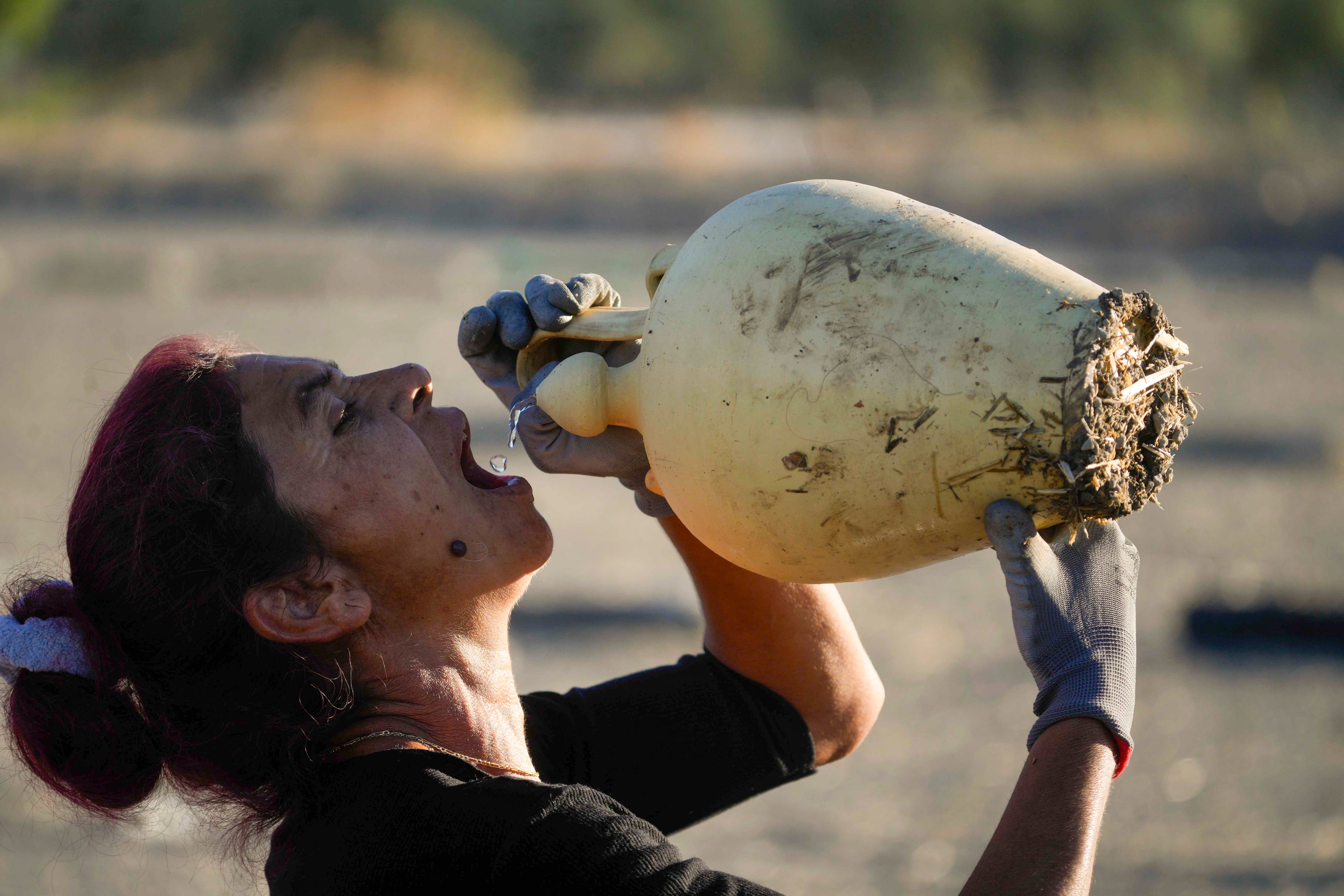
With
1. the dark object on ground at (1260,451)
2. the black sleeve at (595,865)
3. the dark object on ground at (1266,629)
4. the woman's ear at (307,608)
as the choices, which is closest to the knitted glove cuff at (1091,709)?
the black sleeve at (595,865)

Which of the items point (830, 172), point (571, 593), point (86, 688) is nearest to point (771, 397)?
point (86, 688)

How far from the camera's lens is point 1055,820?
57.9 inches

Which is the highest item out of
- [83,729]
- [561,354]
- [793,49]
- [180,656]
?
[793,49]

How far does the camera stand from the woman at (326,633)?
58.7 inches

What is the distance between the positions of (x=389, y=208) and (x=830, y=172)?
4841mm

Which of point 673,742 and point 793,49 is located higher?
point 793,49

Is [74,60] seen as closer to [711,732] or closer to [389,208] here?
[389,208]

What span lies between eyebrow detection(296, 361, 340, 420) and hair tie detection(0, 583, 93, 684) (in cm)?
43

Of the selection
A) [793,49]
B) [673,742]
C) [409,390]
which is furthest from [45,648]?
[793,49]

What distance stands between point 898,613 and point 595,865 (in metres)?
3.84

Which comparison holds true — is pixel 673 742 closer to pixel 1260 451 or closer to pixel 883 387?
pixel 883 387

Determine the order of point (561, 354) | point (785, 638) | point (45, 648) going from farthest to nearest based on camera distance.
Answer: point (785, 638) < point (561, 354) < point (45, 648)

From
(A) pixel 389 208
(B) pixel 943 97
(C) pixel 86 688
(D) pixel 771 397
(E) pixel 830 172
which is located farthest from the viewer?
(B) pixel 943 97

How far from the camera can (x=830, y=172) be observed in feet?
43.9
